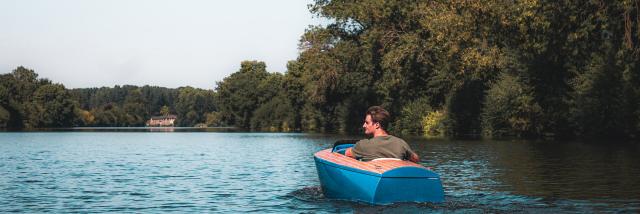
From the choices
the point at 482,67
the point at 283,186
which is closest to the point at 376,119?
the point at 283,186

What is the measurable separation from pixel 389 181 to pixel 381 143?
1.15 m

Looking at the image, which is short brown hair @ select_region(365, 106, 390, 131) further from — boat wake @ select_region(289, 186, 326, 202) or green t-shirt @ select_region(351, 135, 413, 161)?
boat wake @ select_region(289, 186, 326, 202)

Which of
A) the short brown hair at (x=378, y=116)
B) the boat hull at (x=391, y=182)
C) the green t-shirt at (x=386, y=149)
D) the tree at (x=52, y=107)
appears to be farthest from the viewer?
the tree at (x=52, y=107)

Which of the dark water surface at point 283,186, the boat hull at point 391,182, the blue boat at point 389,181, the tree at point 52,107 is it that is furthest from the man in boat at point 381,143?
the tree at point 52,107

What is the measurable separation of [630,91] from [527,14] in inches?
396

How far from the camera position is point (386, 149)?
44.8ft

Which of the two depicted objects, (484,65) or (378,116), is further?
(484,65)

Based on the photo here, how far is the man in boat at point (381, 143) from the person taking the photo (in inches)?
529

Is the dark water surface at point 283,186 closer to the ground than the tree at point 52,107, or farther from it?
closer to the ground

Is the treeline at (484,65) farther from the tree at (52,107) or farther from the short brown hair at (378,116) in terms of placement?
the tree at (52,107)

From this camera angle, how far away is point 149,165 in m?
28.0

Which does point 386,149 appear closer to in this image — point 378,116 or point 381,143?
point 381,143

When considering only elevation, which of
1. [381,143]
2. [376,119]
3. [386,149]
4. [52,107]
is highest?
[52,107]

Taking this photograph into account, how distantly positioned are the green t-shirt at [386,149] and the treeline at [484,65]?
20.3 m
